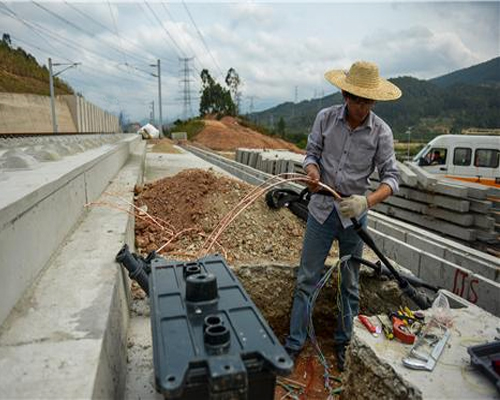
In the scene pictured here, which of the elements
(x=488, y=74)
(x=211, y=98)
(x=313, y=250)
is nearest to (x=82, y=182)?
(x=313, y=250)

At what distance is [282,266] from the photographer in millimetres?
4027

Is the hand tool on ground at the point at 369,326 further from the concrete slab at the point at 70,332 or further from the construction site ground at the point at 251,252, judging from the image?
the concrete slab at the point at 70,332

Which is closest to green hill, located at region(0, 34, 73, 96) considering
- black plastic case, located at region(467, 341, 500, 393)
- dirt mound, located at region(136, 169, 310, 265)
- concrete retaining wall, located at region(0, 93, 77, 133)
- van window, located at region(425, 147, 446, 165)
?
concrete retaining wall, located at region(0, 93, 77, 133)

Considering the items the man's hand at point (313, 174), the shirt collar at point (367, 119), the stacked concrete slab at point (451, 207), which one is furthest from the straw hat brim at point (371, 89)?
the stacked concrete slab at point (451, 207)

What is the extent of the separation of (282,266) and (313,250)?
1.06 m

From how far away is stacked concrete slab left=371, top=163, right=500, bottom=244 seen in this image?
7.59 m

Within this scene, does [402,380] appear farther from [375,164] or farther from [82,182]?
[82,182]

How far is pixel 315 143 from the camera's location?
303 centimetres

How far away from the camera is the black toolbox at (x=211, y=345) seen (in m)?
1.21

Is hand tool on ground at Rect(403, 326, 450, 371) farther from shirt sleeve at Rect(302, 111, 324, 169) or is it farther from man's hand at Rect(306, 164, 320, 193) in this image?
shirt sleeve at Rect(302, 111, 324, 169)

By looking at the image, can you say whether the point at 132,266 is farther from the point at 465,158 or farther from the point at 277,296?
the point at 465,158

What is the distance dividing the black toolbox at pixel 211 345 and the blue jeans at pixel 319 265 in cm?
141

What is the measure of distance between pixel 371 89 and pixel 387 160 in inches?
21.8

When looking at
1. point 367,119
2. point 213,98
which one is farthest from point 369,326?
point 213,98
